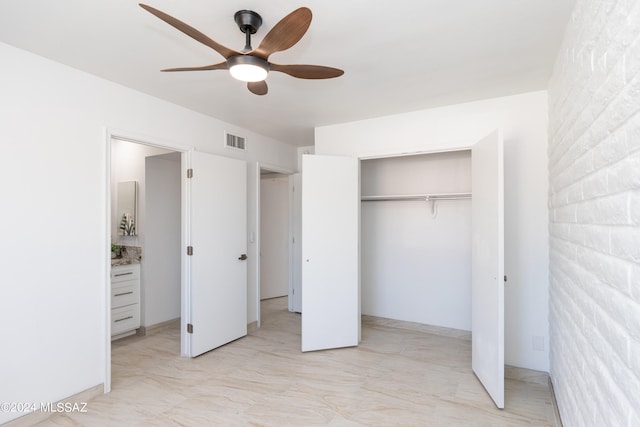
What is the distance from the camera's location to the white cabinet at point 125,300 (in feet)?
12.5

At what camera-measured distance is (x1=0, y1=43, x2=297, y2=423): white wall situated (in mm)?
2166

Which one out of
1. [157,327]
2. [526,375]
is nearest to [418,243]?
[526,375]

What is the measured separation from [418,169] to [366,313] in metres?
2.03

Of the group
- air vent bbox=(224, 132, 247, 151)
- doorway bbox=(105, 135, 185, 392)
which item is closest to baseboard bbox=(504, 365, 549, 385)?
air vent bbox=(224, 132, 247, 151)

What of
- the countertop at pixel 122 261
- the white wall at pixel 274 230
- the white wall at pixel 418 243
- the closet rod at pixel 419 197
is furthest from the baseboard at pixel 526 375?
the countertop at pixel 122 261

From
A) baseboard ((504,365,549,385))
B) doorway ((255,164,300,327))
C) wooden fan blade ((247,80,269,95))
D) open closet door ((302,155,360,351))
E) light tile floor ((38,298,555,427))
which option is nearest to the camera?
wooden fan blade ((247,80,269,95))

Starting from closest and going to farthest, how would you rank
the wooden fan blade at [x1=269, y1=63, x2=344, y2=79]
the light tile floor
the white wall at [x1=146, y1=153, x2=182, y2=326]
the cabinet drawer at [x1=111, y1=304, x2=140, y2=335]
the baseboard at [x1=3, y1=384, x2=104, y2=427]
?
1. the wooden fan blade at [x1=269, y1=63, x2=344, y2=79]
2. the baseboard at [x1=3, y1=384, x2=104, y2=427]
3. the light tile floor
4. the cabinet drawer at [x1=111, y1=304, x2=140, y2=335]
5. the white wall at [x1=146, y1=153, x2=182, y2=326]

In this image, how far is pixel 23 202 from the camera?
2.22m

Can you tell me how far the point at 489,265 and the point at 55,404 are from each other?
3369mm

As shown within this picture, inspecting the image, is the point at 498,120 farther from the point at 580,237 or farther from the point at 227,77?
the point at 227,77

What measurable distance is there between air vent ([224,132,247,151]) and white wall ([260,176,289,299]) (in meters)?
1.62

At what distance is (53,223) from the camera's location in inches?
93.3

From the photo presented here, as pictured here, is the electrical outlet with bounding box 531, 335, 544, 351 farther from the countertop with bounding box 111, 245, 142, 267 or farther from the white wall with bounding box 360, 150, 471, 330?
the countertop with bounding box 111, 245, 142, 267

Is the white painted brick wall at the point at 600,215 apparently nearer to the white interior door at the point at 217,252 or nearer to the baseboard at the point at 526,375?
the baseboard at the point at 526,375
